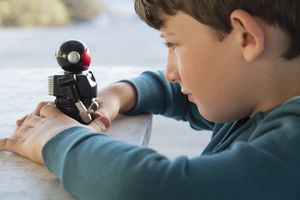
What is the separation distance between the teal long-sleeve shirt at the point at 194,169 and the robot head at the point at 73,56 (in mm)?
152

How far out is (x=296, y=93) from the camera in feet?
2.26

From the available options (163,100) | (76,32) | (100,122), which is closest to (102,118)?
(100,122)

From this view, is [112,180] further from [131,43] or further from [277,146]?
[131,43]

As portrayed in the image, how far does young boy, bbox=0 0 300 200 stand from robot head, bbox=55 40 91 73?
0.07 meters

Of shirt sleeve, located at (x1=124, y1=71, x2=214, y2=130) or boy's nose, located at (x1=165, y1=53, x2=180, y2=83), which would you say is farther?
shirt sleeve, located at (x1=124, y1=71, x2=214, y2=130)

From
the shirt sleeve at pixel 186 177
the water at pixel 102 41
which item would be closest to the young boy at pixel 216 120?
the shirt sleeve at pixel 186 177

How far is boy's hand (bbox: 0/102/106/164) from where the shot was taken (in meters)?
0.70

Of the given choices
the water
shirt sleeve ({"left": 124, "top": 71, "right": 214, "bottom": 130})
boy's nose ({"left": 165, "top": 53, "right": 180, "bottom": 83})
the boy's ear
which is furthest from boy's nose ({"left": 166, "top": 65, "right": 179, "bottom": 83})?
the water

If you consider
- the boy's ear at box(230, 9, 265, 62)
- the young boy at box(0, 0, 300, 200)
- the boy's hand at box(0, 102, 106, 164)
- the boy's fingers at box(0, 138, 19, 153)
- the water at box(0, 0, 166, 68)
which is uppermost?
the boy's ear at box(230, 9, 265, 62)

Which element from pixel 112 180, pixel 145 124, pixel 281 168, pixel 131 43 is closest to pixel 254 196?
pixel 281 168

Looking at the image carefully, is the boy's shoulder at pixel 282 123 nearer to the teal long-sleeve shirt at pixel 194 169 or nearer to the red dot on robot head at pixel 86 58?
the teal long-sleeve shirt at pixel 194 169

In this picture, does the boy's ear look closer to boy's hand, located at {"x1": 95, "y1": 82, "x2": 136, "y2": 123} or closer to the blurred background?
boy's hand, located at {"x1": 95, "y1": 82, "x2": 136, "y2": 123}

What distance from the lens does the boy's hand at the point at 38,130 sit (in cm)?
70

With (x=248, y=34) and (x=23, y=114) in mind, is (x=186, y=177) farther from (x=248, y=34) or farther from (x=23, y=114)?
(x=23, y=114)
